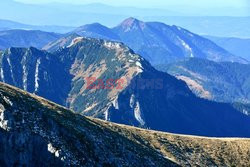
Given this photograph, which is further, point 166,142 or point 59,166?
point 166,142

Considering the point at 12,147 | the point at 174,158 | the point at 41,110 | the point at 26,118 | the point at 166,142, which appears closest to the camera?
the point at 12,147

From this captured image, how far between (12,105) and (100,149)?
63.5 feet

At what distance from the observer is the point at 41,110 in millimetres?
85250

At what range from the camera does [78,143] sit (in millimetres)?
81812

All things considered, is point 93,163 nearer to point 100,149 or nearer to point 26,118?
point 100,149

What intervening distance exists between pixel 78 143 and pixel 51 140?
6963 mm

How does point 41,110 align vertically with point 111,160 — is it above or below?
above

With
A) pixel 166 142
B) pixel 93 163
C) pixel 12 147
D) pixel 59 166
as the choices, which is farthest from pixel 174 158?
pixel 12 147

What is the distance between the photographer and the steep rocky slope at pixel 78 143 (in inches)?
2859

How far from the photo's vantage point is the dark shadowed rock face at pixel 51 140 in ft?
236

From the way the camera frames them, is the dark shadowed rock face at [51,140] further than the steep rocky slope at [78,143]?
No

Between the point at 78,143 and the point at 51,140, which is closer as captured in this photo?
the point at 51,140

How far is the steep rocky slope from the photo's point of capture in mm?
72625

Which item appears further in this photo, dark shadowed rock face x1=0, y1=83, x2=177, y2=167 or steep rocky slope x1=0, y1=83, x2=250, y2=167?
steep rocky slope x1=0, y1=83, x2=250, y2=167
